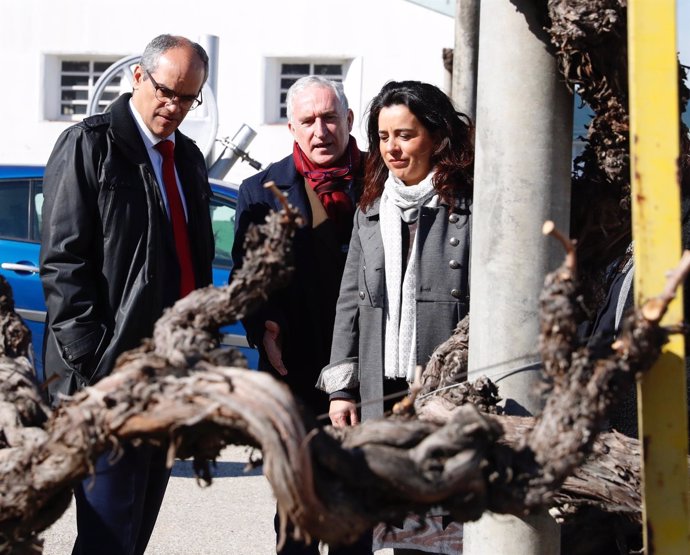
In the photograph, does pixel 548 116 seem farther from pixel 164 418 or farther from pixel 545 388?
pixel 164 418

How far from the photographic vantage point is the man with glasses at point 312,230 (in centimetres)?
373

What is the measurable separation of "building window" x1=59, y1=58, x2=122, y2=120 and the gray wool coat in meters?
11.0

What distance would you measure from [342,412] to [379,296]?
0.41 m

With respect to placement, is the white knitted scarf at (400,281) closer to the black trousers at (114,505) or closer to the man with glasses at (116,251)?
the man with glasses at (116,251)

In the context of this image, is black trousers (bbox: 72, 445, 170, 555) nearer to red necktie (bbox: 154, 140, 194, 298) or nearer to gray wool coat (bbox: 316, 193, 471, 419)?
red necktie (bbox: 154, 140, 194, 298)

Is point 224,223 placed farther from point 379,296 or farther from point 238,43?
point 238,43

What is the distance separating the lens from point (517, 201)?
277 cm

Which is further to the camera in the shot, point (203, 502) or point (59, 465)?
point (203, 502)

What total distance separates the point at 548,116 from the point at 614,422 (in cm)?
126

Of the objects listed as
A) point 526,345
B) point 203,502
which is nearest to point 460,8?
point 203,502

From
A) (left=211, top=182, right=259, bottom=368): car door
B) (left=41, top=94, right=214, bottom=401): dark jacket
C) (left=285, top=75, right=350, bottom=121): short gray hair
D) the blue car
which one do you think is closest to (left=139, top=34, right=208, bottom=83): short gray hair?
(left=41, top=94, right=214, bottom=401): dark jacket

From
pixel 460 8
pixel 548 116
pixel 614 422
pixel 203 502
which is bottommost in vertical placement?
pixel 203 502

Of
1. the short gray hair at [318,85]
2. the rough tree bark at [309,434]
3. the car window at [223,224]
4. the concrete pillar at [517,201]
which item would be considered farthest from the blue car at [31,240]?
the rough tree bark at [309,434]

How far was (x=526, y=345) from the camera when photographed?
9.18 ft
